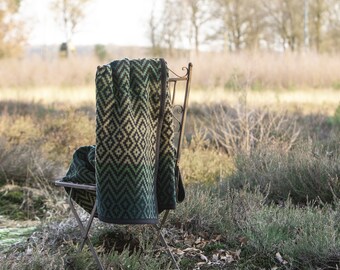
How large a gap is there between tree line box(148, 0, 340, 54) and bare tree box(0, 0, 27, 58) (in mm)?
6181

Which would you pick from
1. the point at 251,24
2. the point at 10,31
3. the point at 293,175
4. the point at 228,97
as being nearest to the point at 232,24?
the point at 251,24

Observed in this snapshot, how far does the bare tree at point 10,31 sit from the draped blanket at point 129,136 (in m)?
26.2

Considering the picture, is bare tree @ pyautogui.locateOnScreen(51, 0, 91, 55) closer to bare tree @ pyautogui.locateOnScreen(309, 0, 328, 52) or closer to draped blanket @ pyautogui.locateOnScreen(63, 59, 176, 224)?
bare tree @ pyautogui.locateOnScreen(309, 0, 328, 52)

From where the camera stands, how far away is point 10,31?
28594 millimetres

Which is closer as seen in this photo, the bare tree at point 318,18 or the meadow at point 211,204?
the meadow at point 211,204

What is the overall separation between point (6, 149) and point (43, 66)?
13.0 metres

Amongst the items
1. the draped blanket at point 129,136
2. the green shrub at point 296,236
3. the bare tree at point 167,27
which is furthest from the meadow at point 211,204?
the bare tree at point 167,27

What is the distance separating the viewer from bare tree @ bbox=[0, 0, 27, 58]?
2817 centimetres

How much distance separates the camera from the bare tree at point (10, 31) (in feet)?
92.4

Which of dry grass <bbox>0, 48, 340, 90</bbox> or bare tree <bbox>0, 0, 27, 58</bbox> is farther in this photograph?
bare tree <bbox>0, 0, 27, 58</bbox>

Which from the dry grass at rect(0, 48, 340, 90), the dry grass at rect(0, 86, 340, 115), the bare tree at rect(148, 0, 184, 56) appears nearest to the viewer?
the dry grass at rect(0, 86, 340, 115)

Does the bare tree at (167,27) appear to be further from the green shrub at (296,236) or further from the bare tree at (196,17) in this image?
the green shrub at (296,236)

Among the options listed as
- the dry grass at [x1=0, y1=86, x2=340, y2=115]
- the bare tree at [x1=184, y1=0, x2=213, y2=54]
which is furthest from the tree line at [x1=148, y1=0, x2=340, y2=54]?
the dry grass at [x1=0, y1=86, x2=340, y2=115]

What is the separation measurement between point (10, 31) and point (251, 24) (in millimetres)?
11669
